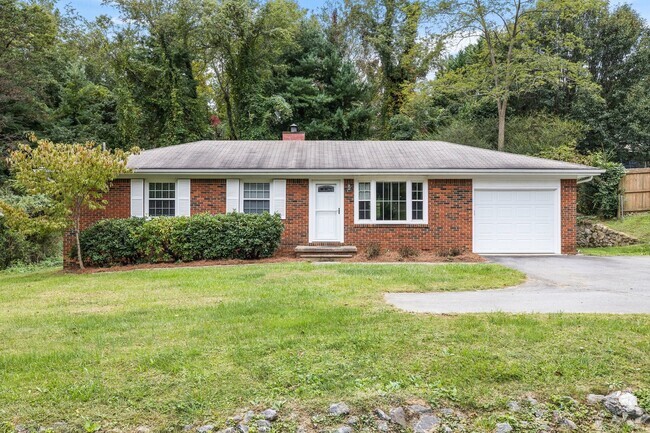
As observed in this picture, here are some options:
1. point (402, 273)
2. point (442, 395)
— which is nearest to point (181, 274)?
point (402, 273)

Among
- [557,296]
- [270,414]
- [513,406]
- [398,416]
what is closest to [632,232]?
[557,296]

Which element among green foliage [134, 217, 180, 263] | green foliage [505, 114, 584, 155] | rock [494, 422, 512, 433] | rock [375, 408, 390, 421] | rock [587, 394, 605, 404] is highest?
green foliage [505, 114, 584, 155]

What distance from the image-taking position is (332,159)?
13.9m

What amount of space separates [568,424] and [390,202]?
9.93 metres

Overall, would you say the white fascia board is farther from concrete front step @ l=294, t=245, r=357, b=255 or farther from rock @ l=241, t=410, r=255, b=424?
rock @ l=241, t=410, r=255, b=424

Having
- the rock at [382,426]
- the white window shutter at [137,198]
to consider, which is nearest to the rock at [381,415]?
the rock at [382,426]

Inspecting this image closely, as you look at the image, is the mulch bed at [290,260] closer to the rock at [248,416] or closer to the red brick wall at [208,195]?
the red brick wall at [208,195]

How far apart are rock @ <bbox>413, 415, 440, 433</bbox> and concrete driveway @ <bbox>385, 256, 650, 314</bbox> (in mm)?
2298

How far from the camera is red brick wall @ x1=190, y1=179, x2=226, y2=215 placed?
1303 cm

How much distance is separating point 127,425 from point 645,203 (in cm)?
2038

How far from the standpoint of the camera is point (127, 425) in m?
3.21

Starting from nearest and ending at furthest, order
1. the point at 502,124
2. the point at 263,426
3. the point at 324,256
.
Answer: the point at 263,426, the point at 324,256, the point at 502,124

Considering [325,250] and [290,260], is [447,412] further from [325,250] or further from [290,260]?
[325,250]

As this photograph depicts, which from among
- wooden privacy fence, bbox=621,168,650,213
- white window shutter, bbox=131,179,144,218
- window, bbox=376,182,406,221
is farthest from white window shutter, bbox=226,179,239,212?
wooden privacy fence, bbox=621,168,650,213
